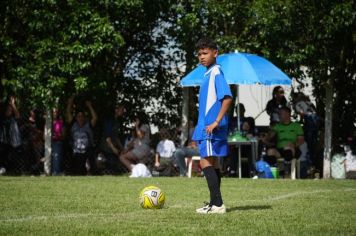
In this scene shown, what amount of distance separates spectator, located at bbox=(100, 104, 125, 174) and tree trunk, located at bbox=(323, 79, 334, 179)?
518cm

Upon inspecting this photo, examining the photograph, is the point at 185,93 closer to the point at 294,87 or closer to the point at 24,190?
the point at 294,87

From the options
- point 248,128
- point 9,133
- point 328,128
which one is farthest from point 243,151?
point 9,133

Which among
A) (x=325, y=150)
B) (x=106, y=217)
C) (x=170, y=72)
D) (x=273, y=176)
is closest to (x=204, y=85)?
(x=106, y=217)

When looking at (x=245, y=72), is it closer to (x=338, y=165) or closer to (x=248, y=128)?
(x=248, y=128)

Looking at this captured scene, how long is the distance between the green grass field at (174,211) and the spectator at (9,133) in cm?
577

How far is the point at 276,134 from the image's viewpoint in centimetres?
1914

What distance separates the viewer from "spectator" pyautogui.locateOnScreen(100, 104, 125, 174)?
67.6 feet

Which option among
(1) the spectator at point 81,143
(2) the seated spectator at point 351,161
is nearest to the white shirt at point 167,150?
(1) the spectator at point 81,143

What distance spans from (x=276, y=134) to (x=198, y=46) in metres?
10.3

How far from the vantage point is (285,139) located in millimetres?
18969

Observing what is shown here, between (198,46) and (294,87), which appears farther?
(294,87)

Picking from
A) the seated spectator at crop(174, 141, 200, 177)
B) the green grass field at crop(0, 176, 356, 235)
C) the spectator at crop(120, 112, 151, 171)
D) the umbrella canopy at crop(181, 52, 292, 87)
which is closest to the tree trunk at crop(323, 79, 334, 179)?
the umbrella canopy at crop(181, 52, 292, 87)

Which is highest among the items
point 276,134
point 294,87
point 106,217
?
point 294,87

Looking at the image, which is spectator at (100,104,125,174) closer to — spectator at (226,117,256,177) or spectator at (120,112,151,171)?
spectator at (120,112,151,171)
